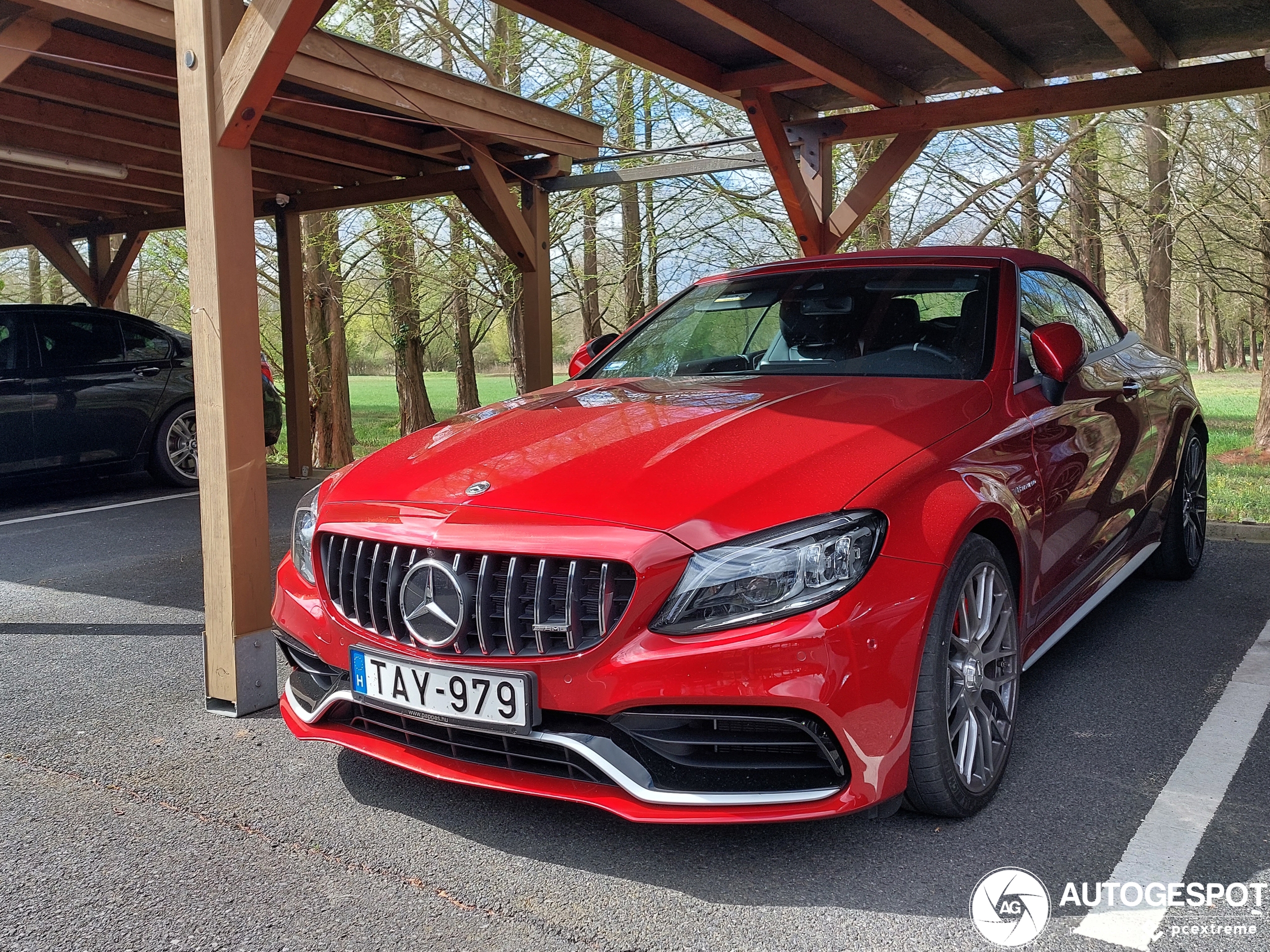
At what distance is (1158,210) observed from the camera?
40.2ft

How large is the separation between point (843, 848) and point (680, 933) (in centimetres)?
54

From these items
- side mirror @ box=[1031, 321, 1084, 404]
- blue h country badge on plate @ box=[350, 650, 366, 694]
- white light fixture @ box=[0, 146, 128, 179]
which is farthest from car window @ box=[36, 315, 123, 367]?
side mirror @ box=[1031, 321, 1084, 404]

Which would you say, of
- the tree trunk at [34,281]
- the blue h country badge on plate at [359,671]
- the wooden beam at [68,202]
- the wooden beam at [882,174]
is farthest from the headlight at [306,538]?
the tree trunk at [34,281]

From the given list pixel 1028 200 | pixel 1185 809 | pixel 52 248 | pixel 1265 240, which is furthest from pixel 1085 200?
pixel 52 248

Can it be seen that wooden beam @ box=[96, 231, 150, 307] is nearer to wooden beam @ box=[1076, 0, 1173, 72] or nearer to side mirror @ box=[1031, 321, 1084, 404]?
wooden beam @ box=[1076, 0, 1173, 72]

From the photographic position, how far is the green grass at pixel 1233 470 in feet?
29.1

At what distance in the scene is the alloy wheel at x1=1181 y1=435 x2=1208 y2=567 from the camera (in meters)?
5.09

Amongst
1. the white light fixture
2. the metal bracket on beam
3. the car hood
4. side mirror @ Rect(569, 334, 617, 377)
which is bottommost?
the metal bracket on beam

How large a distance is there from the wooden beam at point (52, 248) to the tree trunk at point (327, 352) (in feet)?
16.5

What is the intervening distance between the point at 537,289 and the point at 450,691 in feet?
21.3

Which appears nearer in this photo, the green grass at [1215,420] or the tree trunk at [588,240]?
the green grass at [1215,420]

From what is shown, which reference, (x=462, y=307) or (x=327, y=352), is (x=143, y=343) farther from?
(x=327, y=352)

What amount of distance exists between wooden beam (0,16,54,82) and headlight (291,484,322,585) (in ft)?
13.5

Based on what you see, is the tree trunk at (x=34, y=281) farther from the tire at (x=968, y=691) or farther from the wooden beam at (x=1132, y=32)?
the tire at (x=968, y=691)
